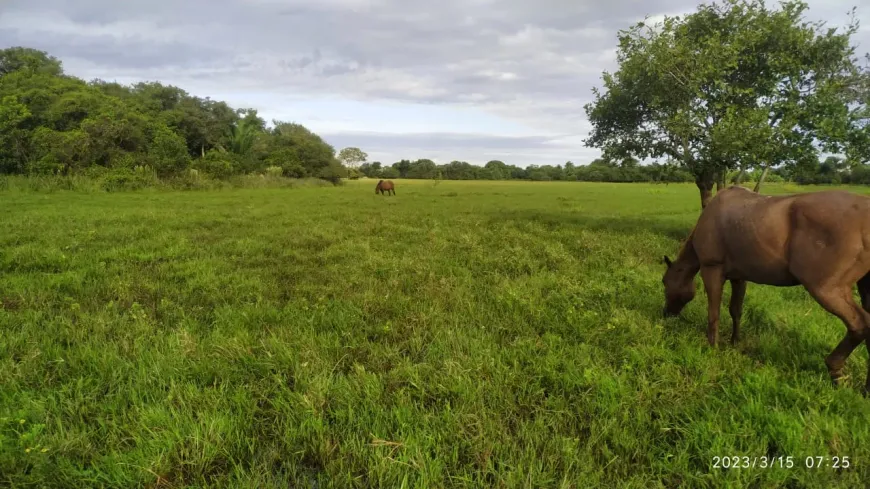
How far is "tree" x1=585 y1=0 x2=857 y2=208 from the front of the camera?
1117 cm

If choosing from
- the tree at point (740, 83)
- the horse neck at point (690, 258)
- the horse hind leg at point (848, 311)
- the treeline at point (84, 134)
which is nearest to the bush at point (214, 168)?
the treeline at point (84, 134)

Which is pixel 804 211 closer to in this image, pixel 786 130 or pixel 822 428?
pixel 822 428

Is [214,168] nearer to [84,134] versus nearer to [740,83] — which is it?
[84,134]

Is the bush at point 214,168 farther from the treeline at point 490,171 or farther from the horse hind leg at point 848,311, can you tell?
the treeline at point 490,171

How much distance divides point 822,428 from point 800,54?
45.7 feet

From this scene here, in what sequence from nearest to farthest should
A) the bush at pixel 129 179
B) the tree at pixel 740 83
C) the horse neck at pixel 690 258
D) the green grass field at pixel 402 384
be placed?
the green grass field at pixel 402 384 < the horse neck at pixel 690 258 < the tree at pixel 740 83 < the bush at pixel 129 179

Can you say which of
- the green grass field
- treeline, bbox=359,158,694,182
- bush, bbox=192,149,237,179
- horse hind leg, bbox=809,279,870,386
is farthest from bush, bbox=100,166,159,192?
treeline, bbox=359,158,694,182

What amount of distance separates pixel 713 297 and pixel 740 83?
1203 centimetres

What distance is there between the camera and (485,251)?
34.8 feet

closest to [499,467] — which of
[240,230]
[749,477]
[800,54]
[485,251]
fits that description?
[749,477]

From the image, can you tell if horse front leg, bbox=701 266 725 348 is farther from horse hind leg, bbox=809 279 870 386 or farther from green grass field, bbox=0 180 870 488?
horse hind leg, bbox=809 279 870 386

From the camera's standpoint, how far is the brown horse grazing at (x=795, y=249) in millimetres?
3600

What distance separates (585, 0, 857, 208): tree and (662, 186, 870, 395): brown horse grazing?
805 centimetres

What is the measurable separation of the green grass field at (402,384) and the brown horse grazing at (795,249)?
65 centimetres
